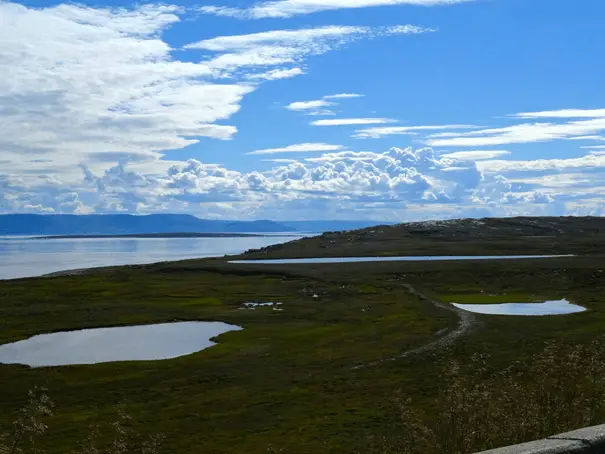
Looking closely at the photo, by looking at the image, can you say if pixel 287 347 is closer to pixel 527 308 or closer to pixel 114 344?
pixel 114 344

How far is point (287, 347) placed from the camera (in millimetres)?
51656

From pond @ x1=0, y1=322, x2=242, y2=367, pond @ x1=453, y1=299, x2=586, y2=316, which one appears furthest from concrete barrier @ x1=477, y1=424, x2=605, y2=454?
pond @ x1=453, y1=299, x2=586, y2=316

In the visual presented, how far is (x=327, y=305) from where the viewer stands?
78062 millimetres

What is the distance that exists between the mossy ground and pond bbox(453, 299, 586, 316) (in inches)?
96.9

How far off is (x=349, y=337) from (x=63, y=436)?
94.8 ft

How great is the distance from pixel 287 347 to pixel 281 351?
67.2 inches

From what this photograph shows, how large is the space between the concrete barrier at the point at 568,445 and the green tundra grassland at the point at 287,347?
18931mm

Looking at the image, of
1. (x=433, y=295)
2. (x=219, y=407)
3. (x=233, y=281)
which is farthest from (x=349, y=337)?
(x=233, y=281)

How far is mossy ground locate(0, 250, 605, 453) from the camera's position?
3159 centimetres

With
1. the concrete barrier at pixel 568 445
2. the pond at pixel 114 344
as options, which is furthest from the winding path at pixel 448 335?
the concrete barrier at pixel 568 445

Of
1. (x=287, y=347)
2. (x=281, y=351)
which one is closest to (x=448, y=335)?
(x=287, y=347)

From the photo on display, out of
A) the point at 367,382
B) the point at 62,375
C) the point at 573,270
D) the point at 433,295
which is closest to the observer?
the point at 367,382

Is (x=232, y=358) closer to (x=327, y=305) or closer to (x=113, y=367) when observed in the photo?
(x=113, y=367)

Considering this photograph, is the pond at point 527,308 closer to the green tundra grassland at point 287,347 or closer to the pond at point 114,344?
the green tundra grassland at point 287,347
